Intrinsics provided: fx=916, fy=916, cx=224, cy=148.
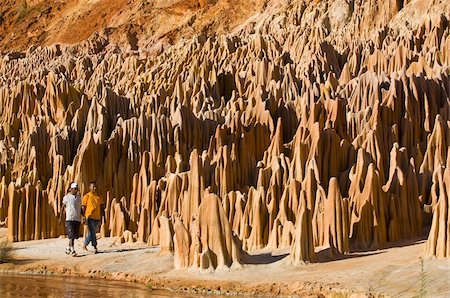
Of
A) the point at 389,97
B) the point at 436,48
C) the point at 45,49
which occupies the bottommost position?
the point at 389,97

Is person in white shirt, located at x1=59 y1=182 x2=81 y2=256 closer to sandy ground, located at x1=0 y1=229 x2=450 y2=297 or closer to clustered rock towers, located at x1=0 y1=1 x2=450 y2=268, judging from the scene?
sandy ground, located at x1=0 y1=229 x2=450 y2=297

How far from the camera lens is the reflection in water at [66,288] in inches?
509

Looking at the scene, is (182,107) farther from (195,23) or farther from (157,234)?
(195,23)

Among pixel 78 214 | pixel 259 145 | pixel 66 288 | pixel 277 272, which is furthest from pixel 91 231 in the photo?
pixel 259 145

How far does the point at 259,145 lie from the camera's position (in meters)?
22.3

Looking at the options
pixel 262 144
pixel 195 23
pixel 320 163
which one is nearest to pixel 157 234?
pixel 320 163

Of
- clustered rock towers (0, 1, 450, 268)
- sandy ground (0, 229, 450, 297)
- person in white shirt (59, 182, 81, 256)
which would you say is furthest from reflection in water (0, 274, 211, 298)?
person in white shirt (59, 182, 81, 256)

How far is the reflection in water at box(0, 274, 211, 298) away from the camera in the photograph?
1294 cm

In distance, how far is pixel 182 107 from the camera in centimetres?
2502

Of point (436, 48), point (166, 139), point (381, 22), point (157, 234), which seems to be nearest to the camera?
point (157, 234)

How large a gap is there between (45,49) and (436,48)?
26504 millimetres

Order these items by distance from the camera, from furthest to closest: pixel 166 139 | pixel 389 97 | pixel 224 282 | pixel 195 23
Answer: pixel 195 23 → pixel 166 139 → pixel 389 97 → pixel 224 282

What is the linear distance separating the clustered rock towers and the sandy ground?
1.10 feet

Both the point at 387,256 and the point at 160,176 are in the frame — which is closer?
the point at 387,256
